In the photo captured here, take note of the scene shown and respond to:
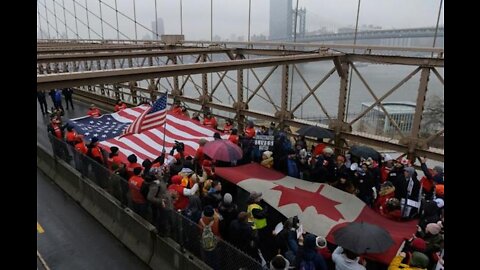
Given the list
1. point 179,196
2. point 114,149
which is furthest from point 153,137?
point 179,196

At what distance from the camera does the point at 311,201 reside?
21.3ft

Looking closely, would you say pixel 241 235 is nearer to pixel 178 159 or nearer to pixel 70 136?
pixel 178 159

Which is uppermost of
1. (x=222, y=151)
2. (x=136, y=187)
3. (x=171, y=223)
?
(x=222, y=151)

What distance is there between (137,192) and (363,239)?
4075 millimetres

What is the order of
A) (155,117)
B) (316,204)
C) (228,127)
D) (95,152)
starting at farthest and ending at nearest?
1. (228,127)
2. (95,152)
3. (155,117)
4. (316,204)

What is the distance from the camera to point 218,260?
558 cm

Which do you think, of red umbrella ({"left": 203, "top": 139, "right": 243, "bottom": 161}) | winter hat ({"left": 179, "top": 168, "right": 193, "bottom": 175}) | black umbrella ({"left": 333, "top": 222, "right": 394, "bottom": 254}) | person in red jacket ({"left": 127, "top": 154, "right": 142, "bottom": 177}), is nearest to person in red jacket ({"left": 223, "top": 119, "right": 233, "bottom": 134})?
red umbrella ({"left": 203, "top": 139, "right": 243, "bottom": 161})

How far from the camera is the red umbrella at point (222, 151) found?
24.8 feet

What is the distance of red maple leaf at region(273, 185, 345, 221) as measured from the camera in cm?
621

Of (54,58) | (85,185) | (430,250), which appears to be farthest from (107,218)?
(430,250)

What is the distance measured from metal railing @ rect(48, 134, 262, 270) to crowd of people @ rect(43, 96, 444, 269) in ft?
0.11

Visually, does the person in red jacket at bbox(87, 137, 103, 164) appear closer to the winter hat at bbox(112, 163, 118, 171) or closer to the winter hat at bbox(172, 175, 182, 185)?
the winter hat at bbox(112, 163, 118, 171)
